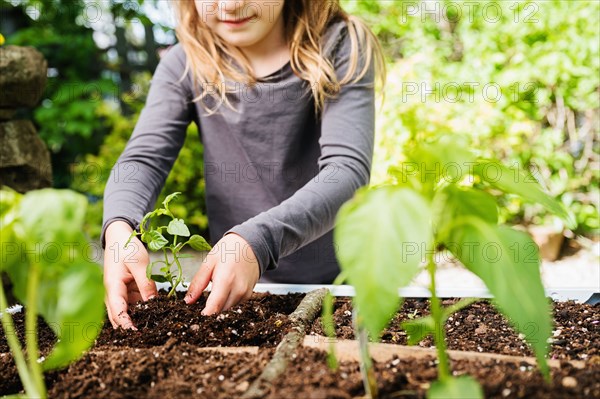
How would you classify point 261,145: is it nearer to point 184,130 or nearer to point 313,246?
point 184,130

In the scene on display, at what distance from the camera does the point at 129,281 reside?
1.38 m

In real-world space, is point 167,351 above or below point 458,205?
below

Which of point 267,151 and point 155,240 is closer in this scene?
point 155,240

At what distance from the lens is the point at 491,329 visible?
3.97 feet

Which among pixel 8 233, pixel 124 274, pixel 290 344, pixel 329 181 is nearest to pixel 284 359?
pixel 290 344

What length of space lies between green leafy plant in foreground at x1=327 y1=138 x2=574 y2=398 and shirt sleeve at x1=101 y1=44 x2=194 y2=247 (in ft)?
3.23

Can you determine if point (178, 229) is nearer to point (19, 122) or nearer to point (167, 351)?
point (167, 351)

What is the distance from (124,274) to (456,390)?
902mm

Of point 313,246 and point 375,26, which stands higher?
point 375,26

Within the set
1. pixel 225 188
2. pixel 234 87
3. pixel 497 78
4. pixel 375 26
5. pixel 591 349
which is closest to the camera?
pixel 591 349

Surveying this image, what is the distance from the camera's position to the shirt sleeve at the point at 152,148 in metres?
1.59

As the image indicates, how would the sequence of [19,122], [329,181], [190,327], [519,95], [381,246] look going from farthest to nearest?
[519,95], [19,122], [329,181], [190,327], [381,246]

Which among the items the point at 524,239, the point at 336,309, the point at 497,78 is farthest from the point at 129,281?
the point at 497,78

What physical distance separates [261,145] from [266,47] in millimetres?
319
